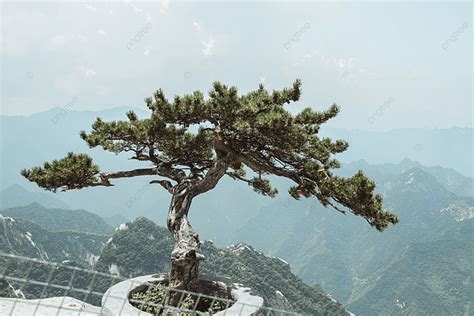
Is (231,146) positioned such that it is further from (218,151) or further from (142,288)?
(142,288)

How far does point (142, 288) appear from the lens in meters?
6.20

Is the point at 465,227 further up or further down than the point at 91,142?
further up

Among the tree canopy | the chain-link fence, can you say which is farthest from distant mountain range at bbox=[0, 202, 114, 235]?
the tree canopy

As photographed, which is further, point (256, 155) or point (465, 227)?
point (465, 227)

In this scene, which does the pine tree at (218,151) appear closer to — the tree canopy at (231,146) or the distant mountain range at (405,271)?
the tree canopy at (231,146)

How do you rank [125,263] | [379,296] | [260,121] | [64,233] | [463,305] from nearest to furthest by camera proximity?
[260,121] → [125,263] → [64,233] → [463,305] → [379,296]

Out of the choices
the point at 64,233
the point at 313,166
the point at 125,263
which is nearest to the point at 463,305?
the point at 125,263

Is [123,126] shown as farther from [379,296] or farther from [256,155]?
[379,296]

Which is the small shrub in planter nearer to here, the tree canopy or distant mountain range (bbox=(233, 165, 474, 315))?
the tree canopy

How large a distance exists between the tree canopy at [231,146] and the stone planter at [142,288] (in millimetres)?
1492

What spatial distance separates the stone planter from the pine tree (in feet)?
1.83

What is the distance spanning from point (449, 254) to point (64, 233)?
382 ft

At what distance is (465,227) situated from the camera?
535ft

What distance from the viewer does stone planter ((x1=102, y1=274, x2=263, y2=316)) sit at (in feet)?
16.9
